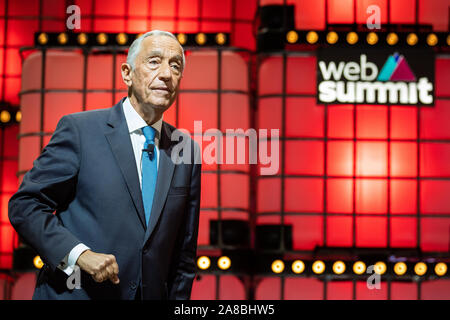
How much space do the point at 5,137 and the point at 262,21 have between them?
154 inches

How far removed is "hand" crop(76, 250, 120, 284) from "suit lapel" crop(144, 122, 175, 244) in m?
0.23

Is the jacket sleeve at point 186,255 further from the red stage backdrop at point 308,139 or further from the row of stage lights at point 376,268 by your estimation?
the row of stage lights at point 376,268

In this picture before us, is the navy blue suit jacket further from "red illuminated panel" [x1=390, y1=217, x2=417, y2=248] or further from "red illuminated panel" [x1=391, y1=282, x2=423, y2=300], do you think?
"red illuminated panel" [x1=390, y1=217, x2=417, y2=248]

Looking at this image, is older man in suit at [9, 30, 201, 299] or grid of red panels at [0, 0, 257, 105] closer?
older man in suit at [9, 30, 201, 299]

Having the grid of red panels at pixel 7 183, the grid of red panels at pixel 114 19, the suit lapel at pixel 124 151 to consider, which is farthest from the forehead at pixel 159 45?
the grid of red panels at pixel 7 183

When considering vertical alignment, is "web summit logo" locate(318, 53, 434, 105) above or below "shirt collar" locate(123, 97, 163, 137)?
above

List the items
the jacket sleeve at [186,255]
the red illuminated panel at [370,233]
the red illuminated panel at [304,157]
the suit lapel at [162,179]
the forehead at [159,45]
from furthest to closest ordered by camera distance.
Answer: the red illuminated panel at [304,157], the red illuminated panel at [370,233], the jacket sleeve at [186,255], the forehead at [159,45], the suit lapel at [162,179]

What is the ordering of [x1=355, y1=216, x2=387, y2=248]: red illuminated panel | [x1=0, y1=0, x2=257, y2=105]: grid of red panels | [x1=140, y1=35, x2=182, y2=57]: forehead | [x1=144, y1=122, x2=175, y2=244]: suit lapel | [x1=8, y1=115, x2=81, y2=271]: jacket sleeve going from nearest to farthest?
[x1=8, y1=115, x2=81, y2=271]: jacket sleeve → [x1=144, y1=122, x2=175, y2=244]: suit lapel → [x1=140, y1=35, x2=182, y2=57]: forehead → [x1=355, y1=216, x2=387, y2=248]: red illuminated panel → [x1=0, y1=0, x2=257, y2=105]: grid of red panels

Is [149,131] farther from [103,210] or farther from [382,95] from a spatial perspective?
[382,95]

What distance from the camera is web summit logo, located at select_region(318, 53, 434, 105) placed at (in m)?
8.83

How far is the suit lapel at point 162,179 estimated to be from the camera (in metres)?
2.48

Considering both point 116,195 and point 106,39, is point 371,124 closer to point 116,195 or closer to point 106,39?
point 106,39

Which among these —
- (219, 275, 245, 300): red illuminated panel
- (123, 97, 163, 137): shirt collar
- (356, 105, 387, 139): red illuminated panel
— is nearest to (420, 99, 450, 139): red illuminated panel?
(356, 105, 387, 139): red illuminated panel

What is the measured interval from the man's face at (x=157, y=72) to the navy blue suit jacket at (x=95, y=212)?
158 millimetres
